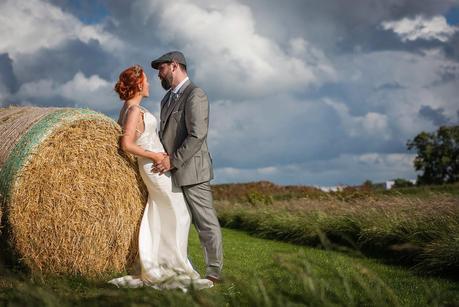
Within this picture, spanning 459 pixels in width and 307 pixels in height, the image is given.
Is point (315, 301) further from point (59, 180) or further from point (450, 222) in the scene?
point (450, 222)

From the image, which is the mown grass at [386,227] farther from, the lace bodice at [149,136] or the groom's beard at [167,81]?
the groom's beard at [167,81]

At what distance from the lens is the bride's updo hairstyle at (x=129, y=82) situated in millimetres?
5898

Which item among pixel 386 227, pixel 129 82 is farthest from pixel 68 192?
pixel 386 227

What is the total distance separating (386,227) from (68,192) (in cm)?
534

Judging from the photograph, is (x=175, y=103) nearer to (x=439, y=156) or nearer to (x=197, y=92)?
(x=197, y=92)

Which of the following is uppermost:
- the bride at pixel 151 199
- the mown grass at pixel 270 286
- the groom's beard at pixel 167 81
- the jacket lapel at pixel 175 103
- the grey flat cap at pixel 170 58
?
the grey flat cap at pixel 170 58

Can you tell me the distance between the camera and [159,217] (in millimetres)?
6066

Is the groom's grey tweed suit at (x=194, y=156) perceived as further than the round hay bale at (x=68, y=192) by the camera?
Yes

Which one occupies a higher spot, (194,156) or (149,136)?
(149,136)

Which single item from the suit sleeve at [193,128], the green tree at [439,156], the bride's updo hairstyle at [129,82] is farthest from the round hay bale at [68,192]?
the green tree at [439,156]

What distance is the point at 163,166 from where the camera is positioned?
582 centimetres

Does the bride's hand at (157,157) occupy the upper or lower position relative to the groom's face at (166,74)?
lower

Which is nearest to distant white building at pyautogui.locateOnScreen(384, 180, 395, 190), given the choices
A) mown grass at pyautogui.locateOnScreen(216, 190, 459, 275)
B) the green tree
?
the green tree

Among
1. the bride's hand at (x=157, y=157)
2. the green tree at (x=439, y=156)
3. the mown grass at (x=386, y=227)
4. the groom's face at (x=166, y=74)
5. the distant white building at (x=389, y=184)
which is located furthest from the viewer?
the green tree at (x=439, y=156)
